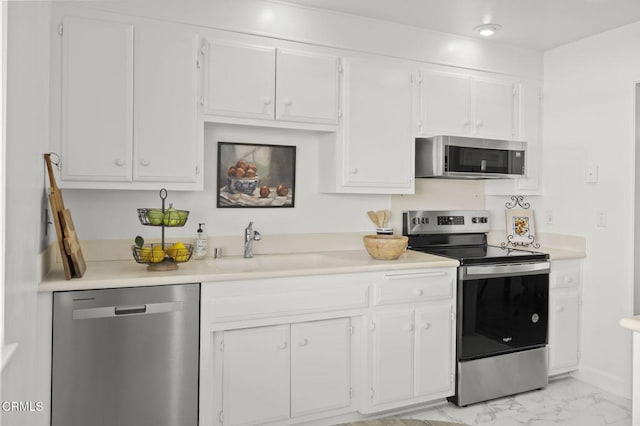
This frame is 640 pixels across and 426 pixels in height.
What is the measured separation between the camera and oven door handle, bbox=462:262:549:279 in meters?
2.94

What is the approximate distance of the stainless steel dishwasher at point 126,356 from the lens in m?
2.04

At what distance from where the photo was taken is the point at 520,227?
374 centimetres

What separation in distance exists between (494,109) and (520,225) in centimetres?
95

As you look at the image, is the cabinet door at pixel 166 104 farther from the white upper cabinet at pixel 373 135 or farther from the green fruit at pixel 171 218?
the white upper cabinet at pixel 373 135

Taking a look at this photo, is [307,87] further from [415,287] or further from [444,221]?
[444,221]

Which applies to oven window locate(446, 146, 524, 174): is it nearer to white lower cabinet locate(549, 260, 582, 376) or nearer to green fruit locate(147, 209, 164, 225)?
white lower cabinet locate(549, 260, 582, 376)

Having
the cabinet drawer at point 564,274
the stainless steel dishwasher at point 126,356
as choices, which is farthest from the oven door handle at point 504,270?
the stainless steel dishwasher at point 126,356

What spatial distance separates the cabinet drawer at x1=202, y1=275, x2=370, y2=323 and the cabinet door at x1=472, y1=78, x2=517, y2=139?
5.08ft

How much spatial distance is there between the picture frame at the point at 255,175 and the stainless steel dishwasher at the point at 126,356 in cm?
85

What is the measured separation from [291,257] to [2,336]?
5.92 ft

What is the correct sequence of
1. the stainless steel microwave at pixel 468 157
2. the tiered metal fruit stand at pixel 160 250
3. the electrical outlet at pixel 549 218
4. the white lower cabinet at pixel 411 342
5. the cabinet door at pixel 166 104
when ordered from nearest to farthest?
the tiered metal fruit stand at pixel 160 250 < the cabinet door at pixel 166 104 < the white lower cabinet at pixel 411 342 < the stainless steel microwave at pixel 468 157 < the electrical outlet at pixel 549 218

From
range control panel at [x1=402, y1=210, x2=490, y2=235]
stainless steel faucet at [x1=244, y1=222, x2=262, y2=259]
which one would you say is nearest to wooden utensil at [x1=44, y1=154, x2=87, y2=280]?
stainless steel faucet at [x1=244, y1=222, x2=262, y2=259]

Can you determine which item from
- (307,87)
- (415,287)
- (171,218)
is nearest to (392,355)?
(415,287)

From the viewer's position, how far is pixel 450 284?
9.53 ft
